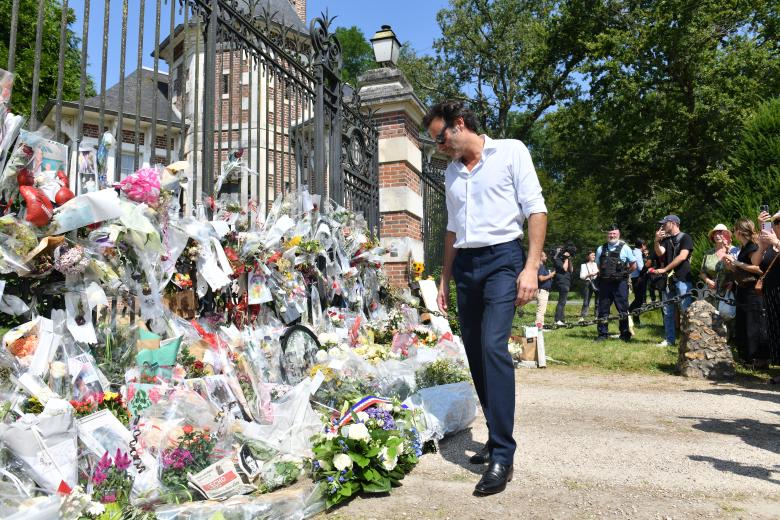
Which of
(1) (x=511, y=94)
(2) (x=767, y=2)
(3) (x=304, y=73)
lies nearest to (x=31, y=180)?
(3) (x=304, y=73)

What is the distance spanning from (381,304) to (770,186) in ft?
20.1

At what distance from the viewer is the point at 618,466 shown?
3217 mm

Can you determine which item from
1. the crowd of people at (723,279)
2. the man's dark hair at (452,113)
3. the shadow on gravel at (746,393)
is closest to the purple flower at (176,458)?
the man's dark hair at (452,113)

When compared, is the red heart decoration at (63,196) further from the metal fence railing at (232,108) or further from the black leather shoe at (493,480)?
the black leather shoe at (493,480)

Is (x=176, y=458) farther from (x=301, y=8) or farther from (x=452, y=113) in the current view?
(x=301, y=8)

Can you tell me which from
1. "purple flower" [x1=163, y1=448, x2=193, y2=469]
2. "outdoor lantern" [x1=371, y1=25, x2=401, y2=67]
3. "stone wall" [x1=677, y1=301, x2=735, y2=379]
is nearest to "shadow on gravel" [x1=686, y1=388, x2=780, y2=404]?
"stone wall" [x1=677, y1=301, x2=735, y2=379]

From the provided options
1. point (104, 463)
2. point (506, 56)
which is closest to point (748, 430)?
point (104, 463)

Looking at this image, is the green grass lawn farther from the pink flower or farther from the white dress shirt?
the pink flower

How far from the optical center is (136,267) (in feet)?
10.8

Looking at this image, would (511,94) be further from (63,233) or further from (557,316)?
(63,233)

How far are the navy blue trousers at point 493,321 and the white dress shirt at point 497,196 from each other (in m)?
0.08

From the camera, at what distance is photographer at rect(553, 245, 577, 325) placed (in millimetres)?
12375

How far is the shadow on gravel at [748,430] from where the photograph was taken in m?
3.76

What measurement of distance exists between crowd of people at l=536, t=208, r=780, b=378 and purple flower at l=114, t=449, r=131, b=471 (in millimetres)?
4689
